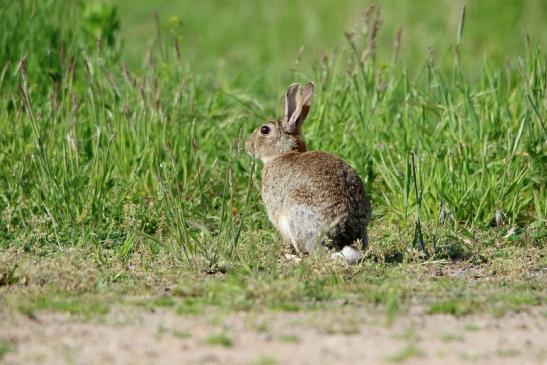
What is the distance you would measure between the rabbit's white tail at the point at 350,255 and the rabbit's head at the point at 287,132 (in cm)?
116

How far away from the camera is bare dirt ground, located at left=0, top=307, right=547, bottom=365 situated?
4117 mm

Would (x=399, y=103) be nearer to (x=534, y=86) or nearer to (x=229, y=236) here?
(x=534, y=86)

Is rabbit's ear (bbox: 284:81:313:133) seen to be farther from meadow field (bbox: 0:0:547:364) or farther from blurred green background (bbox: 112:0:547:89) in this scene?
blurred green background (bbox: 112:0:547:89)

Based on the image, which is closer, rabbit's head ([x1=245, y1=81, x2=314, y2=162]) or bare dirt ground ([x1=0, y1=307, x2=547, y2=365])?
bare dirt ground ([x1=0, y1=307, x2=547, y2=365])

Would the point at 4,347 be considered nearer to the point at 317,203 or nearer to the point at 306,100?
the point at 317,203

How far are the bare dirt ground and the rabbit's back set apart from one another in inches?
43.0

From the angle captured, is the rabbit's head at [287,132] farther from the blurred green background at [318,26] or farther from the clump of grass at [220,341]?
the blurred green background at [318,26]

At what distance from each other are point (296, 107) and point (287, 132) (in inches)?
6.1

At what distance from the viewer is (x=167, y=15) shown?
42.8ft

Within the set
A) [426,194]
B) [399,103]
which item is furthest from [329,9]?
[426,194]

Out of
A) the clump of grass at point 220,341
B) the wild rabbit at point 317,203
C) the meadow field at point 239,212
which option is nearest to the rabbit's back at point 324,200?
the wild rabbit at point 317,203

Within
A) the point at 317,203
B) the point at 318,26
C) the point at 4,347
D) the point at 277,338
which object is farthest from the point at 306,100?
the point at 318,26

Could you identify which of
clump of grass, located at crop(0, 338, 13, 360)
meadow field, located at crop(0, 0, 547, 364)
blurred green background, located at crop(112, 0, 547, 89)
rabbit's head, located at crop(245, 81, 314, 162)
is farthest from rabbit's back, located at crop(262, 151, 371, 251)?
blurred green background, located at crop(112, 0, 547, 89)

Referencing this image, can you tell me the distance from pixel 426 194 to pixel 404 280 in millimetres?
1301
